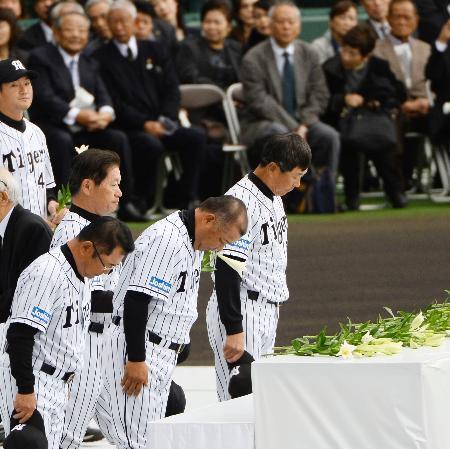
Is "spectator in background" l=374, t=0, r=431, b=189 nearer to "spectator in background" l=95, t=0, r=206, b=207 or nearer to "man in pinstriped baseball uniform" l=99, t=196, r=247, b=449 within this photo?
"spectator in background" l=95, t=0, r=206, b=207

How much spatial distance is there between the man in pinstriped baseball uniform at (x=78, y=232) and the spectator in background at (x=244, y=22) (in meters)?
8.00

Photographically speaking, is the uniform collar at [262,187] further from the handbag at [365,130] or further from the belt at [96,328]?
the handbag at [365,130]

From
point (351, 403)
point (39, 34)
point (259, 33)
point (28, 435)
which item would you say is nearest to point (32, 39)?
point (39, 34)

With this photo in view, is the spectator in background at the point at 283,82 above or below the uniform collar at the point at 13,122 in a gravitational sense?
below

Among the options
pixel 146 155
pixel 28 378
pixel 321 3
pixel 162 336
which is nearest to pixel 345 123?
pixel 146 155

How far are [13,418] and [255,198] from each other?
70.7 inches

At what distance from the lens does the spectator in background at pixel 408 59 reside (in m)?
13.2

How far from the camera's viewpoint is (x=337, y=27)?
13.7 meters

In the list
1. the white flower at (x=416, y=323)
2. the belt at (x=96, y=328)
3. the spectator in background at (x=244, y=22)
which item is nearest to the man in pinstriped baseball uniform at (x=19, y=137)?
the belt at (x=96, y=328)

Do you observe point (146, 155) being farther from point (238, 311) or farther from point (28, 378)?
point (28, 378)

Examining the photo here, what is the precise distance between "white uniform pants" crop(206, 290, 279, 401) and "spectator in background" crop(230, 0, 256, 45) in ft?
24.8

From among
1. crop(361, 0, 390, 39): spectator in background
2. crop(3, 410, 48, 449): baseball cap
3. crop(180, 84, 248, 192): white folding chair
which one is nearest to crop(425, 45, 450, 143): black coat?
crop(361, 0, 390, 39): spectator in background

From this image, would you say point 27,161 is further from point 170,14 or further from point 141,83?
point 170,14

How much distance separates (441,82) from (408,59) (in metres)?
0.62
